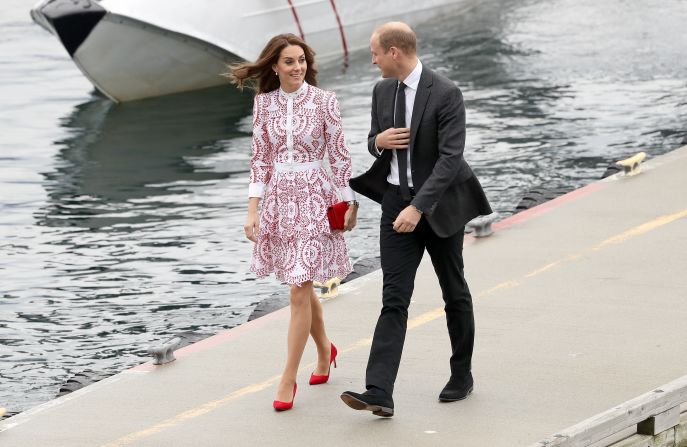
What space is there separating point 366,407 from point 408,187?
1.03 m

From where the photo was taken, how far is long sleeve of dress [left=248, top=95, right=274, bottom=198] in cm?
711

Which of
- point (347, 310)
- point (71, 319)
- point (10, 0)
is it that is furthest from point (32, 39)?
point (347, 310)

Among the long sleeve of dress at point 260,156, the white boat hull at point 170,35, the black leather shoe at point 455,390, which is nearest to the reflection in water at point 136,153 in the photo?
the white boat hull at point 170,35

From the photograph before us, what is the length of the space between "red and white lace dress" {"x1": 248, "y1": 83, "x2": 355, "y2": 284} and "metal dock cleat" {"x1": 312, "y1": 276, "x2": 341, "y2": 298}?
190 cm

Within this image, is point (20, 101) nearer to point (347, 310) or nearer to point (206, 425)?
point (347, 310)

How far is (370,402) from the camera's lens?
657cm

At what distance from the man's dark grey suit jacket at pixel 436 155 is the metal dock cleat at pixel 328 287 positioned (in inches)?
90.9

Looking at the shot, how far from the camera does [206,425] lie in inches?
272

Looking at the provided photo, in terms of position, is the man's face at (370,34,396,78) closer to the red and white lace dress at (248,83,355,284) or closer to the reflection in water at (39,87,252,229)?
the red and white lace dress at (248,83,355,284)

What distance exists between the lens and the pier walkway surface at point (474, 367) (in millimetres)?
6742

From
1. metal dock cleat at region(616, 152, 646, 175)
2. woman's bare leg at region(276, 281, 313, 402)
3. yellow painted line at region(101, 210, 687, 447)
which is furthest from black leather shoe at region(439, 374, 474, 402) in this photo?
→ metal dock cleat at region(616, 152, 646, 175)

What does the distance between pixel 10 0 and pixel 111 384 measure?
2414 cm

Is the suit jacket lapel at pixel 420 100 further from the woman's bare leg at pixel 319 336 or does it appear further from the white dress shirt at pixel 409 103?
the woman's bare leg at pixel 319 336

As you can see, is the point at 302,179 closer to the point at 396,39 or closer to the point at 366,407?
the point at 396,39
